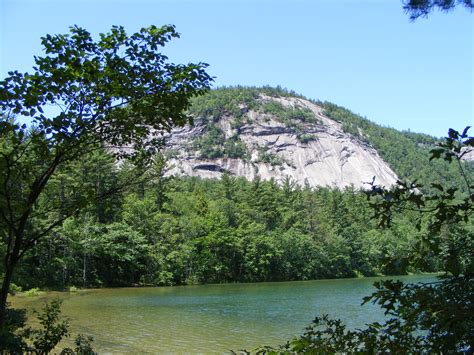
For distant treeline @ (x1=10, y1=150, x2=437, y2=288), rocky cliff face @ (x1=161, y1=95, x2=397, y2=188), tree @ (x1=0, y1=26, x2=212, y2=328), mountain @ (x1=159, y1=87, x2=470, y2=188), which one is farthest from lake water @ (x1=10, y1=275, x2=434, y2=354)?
rocky cliff face @ (x1=161, y1=95, x2=397, y2=188)

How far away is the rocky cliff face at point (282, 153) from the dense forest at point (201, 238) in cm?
8148

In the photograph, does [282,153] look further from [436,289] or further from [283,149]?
[436,289]

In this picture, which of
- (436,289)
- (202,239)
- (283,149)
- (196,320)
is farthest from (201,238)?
(283,149)

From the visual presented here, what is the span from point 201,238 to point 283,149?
5218 inches

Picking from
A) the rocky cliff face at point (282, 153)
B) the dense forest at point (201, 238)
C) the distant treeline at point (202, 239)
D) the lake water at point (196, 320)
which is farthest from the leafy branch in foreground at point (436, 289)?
the rocky cliff face at point (282, 153)

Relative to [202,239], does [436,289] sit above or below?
below

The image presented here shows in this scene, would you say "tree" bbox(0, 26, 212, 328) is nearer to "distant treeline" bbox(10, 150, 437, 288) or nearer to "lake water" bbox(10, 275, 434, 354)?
"lake water" bbox(10, 275, 434, 354)

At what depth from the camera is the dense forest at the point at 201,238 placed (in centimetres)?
4038

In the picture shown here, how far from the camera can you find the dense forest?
40.4 m

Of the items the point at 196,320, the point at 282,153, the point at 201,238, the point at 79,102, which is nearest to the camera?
the point at 79,102

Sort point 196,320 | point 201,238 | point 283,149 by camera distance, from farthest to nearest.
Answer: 1. point 283,149
2. point 201,238
3. point 196,320

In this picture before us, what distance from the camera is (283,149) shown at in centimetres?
18075

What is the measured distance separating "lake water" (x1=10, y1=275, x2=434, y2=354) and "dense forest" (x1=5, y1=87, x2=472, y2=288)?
605 centimetres

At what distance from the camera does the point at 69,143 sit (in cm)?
494
